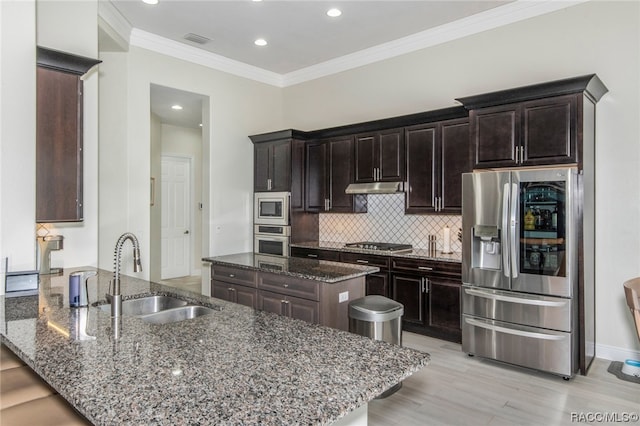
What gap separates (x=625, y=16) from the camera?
3.64m

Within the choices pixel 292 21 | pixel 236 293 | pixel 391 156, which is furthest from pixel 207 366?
pixel 292 21

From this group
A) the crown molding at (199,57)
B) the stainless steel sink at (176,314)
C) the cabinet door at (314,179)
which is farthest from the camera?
the cabinet door at (314,179)

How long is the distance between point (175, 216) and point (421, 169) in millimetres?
5507

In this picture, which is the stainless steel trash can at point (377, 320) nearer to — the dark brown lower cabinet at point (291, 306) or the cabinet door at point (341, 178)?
the dark brown lower cabinet at point (291, 306)

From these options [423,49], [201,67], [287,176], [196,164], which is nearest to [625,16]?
[423,49]

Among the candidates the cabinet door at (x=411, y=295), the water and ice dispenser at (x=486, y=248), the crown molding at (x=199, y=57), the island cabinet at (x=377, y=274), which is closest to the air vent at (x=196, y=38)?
the crown molding at (x=199, y=57)

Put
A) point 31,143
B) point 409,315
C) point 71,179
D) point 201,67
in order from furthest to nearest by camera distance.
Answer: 1. point 201,67
2. point 409,315
3. point 71,179
4. point 31,143

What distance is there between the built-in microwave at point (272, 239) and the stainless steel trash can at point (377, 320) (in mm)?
2468

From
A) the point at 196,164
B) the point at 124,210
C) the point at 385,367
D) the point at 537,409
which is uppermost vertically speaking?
the point at 196,164

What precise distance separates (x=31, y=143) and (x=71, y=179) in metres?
0.37

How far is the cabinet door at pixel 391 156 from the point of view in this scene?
4.85 metres

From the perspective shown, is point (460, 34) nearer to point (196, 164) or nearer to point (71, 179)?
point (71, 179)

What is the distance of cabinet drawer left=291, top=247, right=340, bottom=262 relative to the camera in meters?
5.13

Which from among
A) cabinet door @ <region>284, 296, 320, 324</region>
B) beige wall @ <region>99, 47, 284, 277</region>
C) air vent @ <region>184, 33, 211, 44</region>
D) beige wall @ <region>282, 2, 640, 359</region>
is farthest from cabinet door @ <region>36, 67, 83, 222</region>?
beige wall @ <region>282, 2, 640, 359</region>
